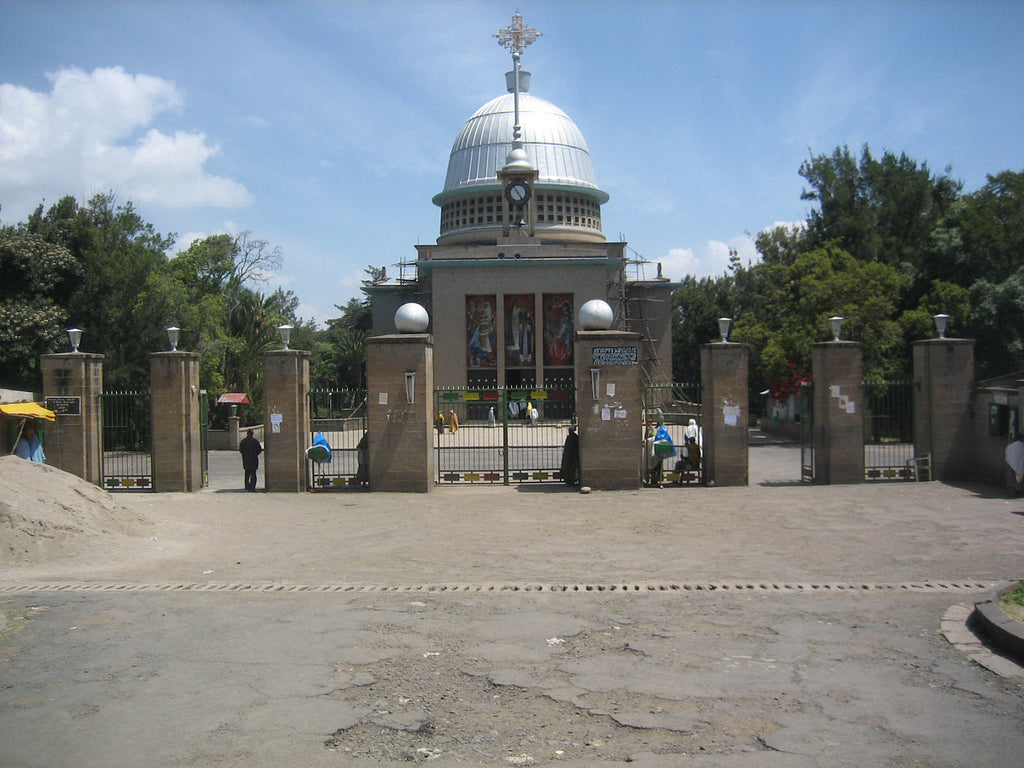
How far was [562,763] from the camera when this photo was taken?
4887 mm

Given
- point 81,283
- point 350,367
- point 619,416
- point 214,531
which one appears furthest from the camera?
point 350,367

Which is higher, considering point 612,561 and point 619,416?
point 619,416

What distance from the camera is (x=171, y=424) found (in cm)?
1850

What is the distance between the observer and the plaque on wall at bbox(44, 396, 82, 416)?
1853 centimetres

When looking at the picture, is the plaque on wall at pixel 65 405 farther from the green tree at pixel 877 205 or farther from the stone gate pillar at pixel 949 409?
the green tree at pixel 877 205

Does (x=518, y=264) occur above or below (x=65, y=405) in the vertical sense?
above

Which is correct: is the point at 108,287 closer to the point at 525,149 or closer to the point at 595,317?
the point at 595,317

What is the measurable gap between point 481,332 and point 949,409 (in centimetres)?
3412

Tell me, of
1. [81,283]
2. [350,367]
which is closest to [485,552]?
[81,283]

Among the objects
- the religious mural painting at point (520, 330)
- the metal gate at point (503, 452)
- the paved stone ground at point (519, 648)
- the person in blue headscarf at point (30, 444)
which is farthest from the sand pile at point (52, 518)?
the religious mural painting at point (520, 330)

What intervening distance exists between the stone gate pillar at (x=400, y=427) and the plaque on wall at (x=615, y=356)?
340 centimetres

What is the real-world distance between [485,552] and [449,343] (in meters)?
38.7

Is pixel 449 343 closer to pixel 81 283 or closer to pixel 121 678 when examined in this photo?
pixel 81 283

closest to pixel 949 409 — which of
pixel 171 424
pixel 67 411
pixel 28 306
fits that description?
pixel 171 424
